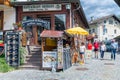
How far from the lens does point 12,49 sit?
61.2 feet

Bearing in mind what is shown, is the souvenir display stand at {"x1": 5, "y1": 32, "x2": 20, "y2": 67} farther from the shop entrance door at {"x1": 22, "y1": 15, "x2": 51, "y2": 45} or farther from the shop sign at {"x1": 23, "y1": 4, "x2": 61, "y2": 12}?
the shop sign at {"x1": 23, "y1": 4, "x2": 61, "y2": 12}

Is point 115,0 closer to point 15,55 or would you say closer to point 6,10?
point 15,55

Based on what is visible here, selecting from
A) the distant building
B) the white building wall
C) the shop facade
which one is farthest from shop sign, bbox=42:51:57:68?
the distant building

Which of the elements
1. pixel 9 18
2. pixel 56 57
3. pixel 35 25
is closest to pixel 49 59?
pixel 56 57

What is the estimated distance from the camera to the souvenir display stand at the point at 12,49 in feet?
60.4

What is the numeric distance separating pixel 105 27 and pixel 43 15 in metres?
53.2

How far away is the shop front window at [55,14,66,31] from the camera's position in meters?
22.8

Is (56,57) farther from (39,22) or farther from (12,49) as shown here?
(39,22)

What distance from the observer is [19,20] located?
23.7 meters

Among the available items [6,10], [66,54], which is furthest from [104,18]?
[66,54]

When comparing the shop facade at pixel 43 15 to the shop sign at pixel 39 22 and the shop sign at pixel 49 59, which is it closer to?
the shop sign at pixel 39 22

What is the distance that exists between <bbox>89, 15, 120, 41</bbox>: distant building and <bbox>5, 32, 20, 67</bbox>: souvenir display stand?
55149 millimetres

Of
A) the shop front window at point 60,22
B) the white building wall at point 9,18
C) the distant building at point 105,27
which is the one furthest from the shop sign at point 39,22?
the distant building at point 105,27

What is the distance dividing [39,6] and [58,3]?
1.54 meters
